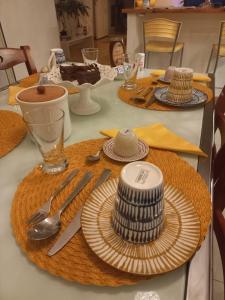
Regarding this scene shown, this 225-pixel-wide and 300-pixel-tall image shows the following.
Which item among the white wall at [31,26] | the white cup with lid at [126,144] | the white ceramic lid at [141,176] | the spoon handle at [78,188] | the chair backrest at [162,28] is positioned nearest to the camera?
the white ceramic lid at [141,176]

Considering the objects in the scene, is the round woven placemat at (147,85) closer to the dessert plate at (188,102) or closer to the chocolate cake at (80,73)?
the dessert plate at (188,102)

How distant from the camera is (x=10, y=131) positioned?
76 centimetres

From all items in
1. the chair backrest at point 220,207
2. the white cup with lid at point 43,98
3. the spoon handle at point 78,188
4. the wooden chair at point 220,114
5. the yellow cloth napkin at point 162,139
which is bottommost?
the chair backrest at point 220,207

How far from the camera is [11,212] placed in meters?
0.48

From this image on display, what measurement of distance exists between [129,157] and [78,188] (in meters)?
0.16

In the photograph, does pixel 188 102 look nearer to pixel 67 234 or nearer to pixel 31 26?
pixel 67 234

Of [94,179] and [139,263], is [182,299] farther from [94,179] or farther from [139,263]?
[94,179]

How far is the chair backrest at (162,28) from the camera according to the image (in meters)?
2.24

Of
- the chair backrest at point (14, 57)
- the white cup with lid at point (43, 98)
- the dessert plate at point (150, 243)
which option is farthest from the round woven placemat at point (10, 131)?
the chair backrest at point (14, 57)

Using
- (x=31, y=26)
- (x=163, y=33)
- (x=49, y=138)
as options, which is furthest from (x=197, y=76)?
(x=31, y=26)

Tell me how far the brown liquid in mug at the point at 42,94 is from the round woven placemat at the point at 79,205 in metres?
0.14

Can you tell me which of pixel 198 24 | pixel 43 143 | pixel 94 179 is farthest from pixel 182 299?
pixel 198 24

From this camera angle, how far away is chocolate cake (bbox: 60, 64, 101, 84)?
0.78 meters

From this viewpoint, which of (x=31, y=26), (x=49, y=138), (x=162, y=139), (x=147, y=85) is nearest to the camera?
(x=49, y=138)
